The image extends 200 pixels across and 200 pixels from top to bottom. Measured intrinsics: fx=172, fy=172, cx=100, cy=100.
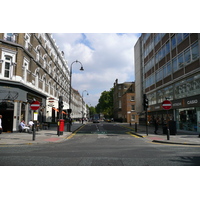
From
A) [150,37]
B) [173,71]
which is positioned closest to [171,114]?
[173,71]

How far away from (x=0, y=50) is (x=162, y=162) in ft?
58.8

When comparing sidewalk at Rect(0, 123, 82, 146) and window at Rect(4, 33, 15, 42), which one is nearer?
sidewalk at Rect(0, 123, 82, 146)

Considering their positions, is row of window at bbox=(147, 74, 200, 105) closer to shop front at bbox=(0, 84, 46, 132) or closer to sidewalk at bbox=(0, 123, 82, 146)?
sidewalk at bbox=(0, 123, 82, 146)

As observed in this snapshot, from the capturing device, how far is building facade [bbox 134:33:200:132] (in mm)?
18688

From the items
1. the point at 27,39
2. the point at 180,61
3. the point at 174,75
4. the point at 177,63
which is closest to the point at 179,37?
the point at 180,61

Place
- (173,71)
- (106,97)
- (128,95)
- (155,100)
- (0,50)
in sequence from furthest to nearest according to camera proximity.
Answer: (106,97)
(128,95)
(155,100)
(173,71)
(0,50)

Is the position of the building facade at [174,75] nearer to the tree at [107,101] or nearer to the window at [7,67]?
the window at [7,67]

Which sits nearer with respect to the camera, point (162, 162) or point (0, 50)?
point (162, 162)

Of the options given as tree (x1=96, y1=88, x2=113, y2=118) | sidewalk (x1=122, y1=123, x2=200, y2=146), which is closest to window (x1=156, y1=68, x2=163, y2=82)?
sidewalk (x1=122, y1=123, x2=200, y2=146)

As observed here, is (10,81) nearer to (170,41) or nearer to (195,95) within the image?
(195,95)

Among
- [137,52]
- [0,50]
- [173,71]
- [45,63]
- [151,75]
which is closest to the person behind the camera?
[0,50]

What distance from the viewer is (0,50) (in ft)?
56.3

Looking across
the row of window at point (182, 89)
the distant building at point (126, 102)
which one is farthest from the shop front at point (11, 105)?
the distant building at point (126, 102)

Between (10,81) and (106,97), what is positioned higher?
(106,97)
